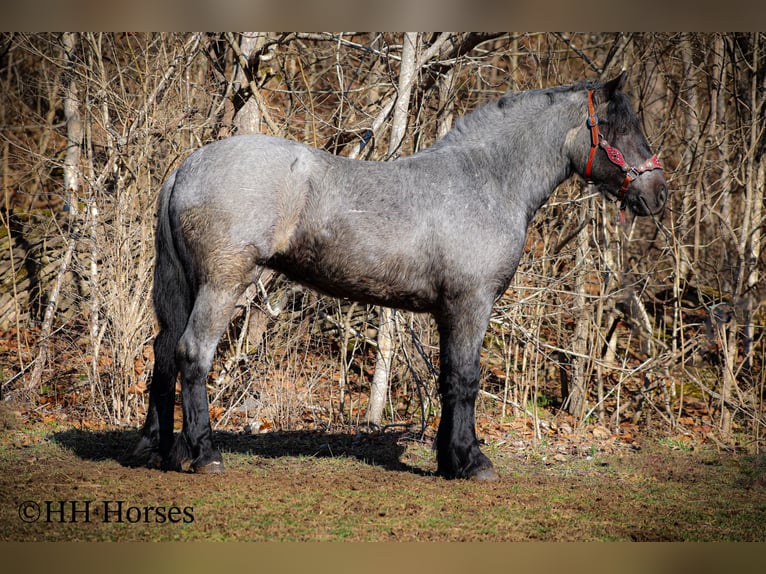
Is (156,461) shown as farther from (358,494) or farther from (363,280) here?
(363,280)

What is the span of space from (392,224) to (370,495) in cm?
179

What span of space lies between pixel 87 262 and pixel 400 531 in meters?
6.31

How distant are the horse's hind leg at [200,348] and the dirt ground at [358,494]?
1.15 feet

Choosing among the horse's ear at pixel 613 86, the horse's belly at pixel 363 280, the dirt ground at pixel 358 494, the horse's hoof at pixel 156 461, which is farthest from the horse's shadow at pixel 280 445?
the horse's ear at pixel 613 86

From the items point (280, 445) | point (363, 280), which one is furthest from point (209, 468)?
point (363, 280)

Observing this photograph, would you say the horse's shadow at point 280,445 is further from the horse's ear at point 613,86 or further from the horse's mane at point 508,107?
the horse's ear at point 613,86

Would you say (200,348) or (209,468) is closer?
(200,348)

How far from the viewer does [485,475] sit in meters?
5.15

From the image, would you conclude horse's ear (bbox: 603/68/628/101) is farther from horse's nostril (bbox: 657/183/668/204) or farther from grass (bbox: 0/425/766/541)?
grass (bbox: 0/425/766/541)

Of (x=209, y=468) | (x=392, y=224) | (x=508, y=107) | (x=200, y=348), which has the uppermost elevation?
(x=508, y=107)

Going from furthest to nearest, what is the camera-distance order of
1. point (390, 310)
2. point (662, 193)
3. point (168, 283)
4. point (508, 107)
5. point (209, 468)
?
point (390, 310)
point (508, 107)
point (662, 193)
point (168, 283)
point (209, 468)
